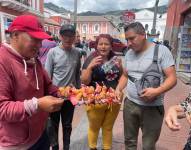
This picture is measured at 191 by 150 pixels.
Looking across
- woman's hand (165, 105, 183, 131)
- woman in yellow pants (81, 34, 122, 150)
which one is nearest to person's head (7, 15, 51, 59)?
woman's hand (165, 105, 183, 131)

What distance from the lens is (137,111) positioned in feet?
11.1

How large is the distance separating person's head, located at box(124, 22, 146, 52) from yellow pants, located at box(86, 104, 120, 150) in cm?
95

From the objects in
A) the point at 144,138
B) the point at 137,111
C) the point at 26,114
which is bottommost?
the point at 144,138

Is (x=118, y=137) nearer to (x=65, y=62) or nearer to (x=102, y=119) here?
(x=102, y=119)

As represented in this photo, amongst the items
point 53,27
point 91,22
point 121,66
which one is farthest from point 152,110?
point 91,22

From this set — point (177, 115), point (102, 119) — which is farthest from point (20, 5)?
point (177, 115)

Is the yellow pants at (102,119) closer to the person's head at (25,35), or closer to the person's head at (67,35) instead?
the person's head at (67,35)

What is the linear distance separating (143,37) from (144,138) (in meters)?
1.23

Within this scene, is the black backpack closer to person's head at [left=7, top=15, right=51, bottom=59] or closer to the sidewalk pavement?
person's head at [left=7, top=15, right=51, bottom=59]

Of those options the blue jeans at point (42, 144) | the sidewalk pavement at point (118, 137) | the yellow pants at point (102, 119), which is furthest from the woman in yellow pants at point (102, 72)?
the blue jeans at point (42, 144)

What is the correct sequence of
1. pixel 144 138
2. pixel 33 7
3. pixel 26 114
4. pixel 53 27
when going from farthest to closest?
pixel 53 27 < pixel 33 7 < pixel 144 138 < pixel 26 114

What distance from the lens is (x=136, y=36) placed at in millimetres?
3193

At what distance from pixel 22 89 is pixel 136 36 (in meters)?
1.57

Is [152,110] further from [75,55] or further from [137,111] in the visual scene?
[75,55]
